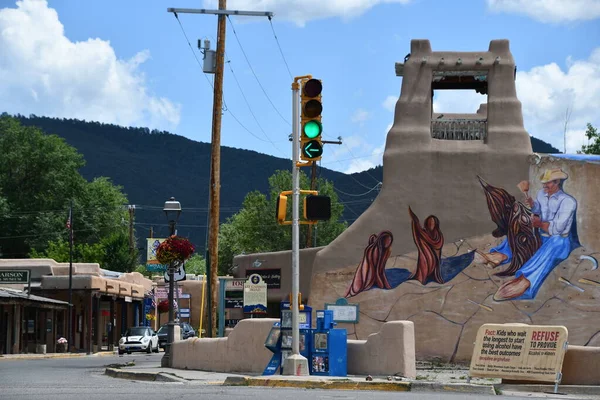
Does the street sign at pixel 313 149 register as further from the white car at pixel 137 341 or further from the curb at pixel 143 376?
the white car at pixel 137 341

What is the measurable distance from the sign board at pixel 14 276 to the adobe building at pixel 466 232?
2559 centimetres

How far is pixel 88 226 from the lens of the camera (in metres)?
102

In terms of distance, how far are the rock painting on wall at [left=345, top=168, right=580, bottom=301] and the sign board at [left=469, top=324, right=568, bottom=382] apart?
8.43m

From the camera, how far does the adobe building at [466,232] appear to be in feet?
95.8

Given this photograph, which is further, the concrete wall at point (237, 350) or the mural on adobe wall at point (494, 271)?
A: the mural on adobe wall at point (494, 271)

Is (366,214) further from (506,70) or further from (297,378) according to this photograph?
(297,378)

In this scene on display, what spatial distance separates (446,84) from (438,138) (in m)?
2.83

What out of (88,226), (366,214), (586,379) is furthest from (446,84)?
(88,226)

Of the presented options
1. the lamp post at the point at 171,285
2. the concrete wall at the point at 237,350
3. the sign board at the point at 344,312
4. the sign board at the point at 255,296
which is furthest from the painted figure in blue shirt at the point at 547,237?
the lamp post at the point at 171,285

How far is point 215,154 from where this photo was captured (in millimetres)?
31031

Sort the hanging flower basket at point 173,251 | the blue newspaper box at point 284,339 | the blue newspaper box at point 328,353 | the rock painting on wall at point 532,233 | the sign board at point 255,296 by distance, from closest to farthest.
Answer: the blue newspaper box at point 284,339
the blue newspaper box at point 328,353
the hanging flower basket at point 173,251
the rock painting on wall at point 532,233
the sign board at point 255,296

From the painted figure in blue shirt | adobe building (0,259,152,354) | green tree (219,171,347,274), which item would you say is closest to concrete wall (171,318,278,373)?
the painted figure in blue shirt

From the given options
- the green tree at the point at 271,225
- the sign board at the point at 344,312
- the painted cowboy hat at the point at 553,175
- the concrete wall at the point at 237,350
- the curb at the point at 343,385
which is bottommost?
the curb at the point at 343,385

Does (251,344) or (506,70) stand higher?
(506,70)
